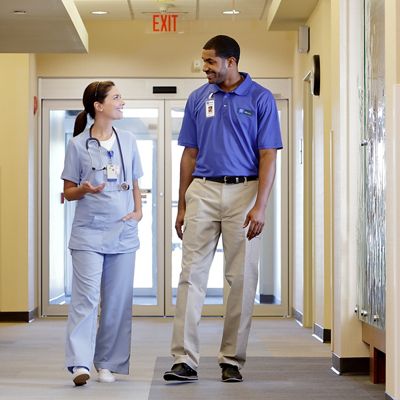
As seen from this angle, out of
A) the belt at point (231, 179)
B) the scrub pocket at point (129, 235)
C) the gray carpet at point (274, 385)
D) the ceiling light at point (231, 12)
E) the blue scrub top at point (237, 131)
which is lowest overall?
the gray carpet at point (274, 385)

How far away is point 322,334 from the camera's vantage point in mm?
6738

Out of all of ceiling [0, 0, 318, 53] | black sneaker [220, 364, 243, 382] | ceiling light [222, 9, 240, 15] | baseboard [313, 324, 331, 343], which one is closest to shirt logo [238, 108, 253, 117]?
black sneaker [220, 364, 243, 382]

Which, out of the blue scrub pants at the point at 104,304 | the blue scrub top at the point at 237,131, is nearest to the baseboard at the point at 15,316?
the blue scrub pants at the point at 104,304

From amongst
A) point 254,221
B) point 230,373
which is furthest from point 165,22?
point 230,373

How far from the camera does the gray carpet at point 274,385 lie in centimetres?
420

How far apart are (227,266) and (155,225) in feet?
14.6

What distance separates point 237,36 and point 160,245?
198 cm

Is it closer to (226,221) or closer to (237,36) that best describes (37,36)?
(237,36)

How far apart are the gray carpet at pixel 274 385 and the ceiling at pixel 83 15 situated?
2.54 meters

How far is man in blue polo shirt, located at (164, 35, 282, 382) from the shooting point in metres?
4.52

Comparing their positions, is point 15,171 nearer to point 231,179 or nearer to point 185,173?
point 185,173

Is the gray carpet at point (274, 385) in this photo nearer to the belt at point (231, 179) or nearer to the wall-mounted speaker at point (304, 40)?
the belt at point (231, 179)

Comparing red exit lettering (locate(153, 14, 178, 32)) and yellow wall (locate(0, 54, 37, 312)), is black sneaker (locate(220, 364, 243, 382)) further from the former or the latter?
red exit lettering (locate(153, 14, 178, 32))

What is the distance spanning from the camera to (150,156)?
356 inches
